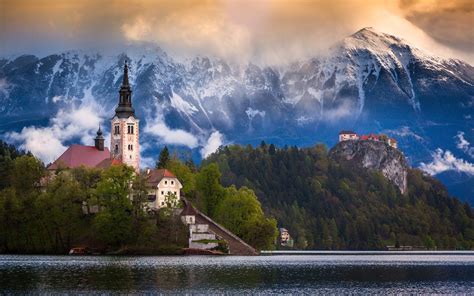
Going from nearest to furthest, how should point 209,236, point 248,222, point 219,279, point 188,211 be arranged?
point 219,279, point 209,236, point 188,211, point 248,222

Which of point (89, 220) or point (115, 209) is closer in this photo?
point (115, 209)

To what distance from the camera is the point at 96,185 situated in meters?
187

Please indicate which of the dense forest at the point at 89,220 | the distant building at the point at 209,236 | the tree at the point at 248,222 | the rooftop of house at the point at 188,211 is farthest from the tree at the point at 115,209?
the tree at the point at 248,222

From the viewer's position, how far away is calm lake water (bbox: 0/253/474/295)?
95463 millimetres

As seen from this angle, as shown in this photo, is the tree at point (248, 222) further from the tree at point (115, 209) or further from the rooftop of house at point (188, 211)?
the tree at point (115, 209)

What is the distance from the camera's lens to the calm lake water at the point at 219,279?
313 ft

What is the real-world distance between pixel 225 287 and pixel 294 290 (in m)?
6.73

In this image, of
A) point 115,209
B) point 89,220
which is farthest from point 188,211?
point 89,220

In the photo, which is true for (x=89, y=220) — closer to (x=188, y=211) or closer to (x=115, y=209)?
(x=115, y=209)

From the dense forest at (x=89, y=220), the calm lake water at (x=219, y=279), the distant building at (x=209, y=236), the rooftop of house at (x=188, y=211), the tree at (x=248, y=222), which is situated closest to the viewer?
the calm lake water at (x=219, y=279)

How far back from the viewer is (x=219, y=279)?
10844cm

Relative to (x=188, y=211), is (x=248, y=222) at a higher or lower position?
lower

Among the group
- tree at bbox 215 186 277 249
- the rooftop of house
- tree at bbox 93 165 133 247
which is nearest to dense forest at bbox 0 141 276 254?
tree at bbox 93 165 133 247

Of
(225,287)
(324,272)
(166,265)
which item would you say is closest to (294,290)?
(225,287)
